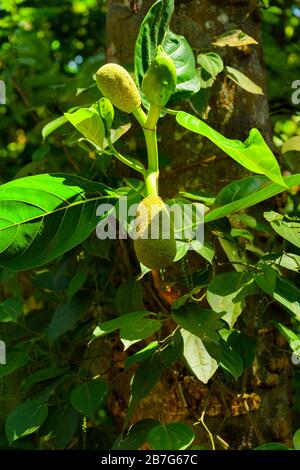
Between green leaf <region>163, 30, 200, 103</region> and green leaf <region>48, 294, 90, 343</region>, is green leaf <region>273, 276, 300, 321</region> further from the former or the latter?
green leaf <region>48, 294, 90, 343</region>

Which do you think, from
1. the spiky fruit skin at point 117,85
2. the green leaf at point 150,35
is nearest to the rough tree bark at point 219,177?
the green leaf at point 150,35

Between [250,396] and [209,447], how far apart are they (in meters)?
0.09

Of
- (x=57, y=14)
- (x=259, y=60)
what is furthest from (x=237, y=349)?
(x=57, y=14)

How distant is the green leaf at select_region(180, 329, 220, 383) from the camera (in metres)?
0.81

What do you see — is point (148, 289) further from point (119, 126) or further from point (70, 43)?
point (70, 43)

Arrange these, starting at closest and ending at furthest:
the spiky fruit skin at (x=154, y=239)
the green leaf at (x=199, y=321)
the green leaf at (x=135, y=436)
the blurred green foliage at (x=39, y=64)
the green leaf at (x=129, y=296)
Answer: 1. the spiky fruit skin at (x=154, y=239)
2. the green leaf at (x=199, y=321)
3. the green leaf at (x=135, y=436)
4. the green leaf at (x=129, y=296)
5. the blurred green foliage at (x=39, y=64)

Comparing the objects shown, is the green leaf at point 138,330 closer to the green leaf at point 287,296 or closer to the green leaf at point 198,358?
the green leaf at point 198,358

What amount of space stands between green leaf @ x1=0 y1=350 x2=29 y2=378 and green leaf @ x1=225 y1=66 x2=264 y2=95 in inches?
21.0

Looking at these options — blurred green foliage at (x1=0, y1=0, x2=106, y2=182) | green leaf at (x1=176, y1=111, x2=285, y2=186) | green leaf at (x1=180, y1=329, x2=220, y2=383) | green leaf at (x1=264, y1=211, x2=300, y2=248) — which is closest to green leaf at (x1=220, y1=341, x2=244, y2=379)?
green leaf at (x1=180, y1=329, x2=220, y2=383)

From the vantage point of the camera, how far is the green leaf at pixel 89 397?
943mm

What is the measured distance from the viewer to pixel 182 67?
2.99 ft

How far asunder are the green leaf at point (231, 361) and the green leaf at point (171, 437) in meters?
0.09

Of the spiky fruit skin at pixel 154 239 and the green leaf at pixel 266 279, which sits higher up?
the spiky fruit skin at pixel 154 239

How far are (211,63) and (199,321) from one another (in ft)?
1.38
